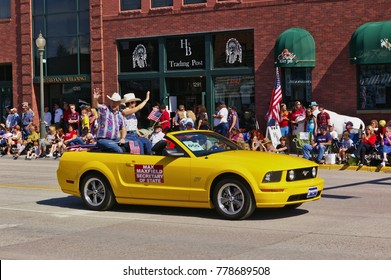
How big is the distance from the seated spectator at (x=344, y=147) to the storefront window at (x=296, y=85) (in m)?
4.90

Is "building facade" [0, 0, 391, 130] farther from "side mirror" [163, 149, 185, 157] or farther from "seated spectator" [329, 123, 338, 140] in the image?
"side mirror" [163, 149, 185, 157]

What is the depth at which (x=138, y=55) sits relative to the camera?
30.1 m

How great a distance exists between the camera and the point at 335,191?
14.8 metres

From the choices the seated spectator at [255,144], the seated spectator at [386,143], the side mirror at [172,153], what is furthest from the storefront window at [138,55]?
the side mirror at [172,153]

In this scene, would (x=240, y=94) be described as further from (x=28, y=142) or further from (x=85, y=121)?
(x=28, y=142)

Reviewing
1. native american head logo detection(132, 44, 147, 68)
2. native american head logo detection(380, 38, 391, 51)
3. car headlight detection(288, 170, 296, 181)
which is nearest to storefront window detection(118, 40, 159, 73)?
native american head logo detection(132, 44, 147, 68)

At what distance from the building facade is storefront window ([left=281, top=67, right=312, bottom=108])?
1.5 inches

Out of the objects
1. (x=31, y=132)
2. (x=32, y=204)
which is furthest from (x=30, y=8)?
(x=32, y=204)

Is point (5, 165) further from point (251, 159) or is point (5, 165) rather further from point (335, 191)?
point (251, 159)

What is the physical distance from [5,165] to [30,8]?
459 inches

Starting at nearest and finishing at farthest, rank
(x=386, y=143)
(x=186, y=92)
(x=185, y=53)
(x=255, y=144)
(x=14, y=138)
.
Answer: (x=386, y=143), (x=255, y=144), (x=14, y=138), (x=185, y=53), (x=186, y=92)

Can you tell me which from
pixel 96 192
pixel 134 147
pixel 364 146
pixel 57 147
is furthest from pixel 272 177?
pixel 57 147

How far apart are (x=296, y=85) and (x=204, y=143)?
15105mm

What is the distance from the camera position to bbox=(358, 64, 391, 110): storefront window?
80.6 ft
